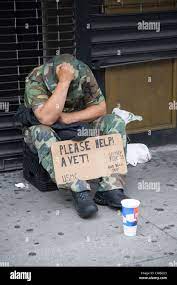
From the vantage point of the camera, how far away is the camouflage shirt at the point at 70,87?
4.36m

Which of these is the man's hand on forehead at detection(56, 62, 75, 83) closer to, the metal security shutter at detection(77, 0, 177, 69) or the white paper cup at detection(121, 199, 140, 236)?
the metal security shutter at detection(77, 0, 177, 69)

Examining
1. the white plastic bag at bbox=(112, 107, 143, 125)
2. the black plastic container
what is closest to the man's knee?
the black plastic container

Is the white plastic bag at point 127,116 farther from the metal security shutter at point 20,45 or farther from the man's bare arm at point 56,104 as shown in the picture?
the man's bare arm at point 56,104

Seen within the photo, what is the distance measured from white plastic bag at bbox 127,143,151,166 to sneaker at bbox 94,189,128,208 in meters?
1.02

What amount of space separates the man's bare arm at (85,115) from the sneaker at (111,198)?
1.96 feet

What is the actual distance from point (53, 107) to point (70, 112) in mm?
328

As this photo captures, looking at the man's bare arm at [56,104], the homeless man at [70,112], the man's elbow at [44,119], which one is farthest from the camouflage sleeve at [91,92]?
the man's elbow at [44,119]

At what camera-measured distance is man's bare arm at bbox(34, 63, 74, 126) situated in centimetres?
421

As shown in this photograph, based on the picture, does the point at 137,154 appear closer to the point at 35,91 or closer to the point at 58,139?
the point at 58,139

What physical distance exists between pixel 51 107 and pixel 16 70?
→ 103cm

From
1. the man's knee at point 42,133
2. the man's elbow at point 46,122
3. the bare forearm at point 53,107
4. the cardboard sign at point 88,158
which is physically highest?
the bare forearm at point 53,107

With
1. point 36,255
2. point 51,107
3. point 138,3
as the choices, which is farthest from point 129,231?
point 138,3

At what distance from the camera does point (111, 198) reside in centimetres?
423

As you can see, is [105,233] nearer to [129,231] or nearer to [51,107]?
[129,231]
